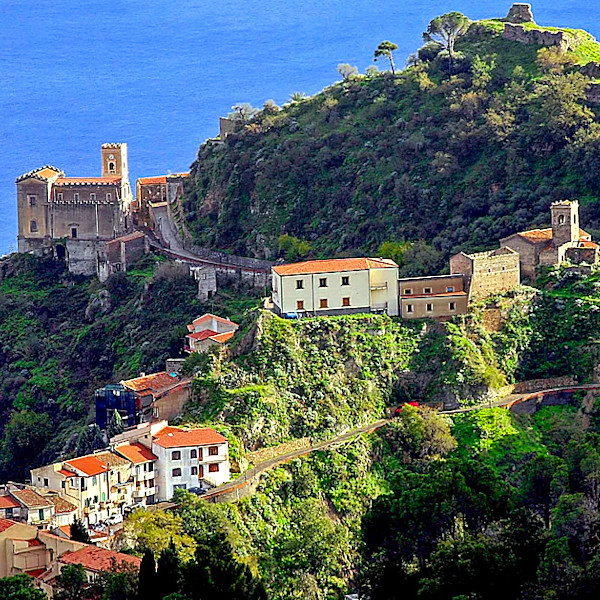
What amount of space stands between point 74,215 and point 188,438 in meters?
44.8

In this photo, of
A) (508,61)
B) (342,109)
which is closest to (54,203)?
(342,109)

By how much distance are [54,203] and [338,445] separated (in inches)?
1728

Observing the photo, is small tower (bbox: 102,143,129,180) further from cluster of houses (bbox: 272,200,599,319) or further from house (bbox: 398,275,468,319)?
house (bbox: 398,275,468,319)

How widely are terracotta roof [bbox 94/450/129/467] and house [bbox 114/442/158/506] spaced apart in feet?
0.86

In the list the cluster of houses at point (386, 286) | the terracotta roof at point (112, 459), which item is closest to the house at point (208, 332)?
the cluster of houses at point (386, 286)

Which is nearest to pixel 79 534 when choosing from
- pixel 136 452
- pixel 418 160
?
pixel 136 452

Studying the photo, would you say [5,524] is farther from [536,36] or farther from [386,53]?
[386,53]

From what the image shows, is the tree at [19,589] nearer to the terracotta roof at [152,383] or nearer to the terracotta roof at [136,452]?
the terracotta roof at [136,452]

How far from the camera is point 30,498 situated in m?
78.9

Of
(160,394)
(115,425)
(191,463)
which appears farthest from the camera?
(115,425)

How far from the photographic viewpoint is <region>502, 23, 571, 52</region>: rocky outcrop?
12319 centimetres

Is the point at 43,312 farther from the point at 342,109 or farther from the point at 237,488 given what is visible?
the point at 237,488

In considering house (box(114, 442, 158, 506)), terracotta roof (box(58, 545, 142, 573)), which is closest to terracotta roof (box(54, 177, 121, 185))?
house (box(114, 442, 158, 506))

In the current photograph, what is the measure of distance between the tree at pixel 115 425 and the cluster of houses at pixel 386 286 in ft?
28.7
